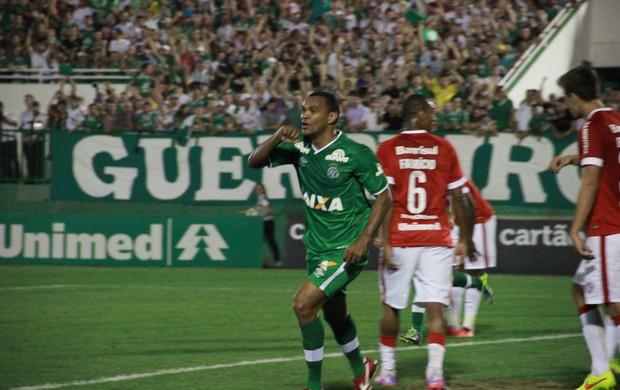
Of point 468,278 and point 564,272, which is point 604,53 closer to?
point 564,272

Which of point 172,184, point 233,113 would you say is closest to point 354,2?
point 233,113

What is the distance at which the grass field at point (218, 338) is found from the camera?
8.38 meters

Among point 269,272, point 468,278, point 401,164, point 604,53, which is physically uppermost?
point 604,53

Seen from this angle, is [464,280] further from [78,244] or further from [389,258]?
[78,244]

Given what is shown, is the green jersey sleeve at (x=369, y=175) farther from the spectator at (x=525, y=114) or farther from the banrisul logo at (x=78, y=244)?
the banrisul logo at (x=78, y=244)

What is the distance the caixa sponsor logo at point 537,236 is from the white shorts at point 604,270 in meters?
11.8

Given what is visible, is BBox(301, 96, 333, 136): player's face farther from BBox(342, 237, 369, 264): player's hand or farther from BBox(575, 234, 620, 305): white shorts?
BBox(575, 234, 620, 305): white shorts

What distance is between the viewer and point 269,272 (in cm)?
1892

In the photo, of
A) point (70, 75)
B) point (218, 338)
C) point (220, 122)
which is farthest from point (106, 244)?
point (218, 338)

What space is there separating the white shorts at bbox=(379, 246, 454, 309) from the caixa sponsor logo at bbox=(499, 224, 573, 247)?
11.3 meters

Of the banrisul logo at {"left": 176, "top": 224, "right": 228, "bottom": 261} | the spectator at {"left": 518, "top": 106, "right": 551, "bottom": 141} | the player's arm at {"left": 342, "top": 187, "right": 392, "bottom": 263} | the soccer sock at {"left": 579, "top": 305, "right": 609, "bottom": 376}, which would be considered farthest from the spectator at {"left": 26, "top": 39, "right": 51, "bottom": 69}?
the soccer sock at {"left": 579, "top": 305, "right": 609, "bottom": 376}

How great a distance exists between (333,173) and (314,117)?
435 millimetres

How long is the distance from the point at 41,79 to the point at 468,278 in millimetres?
18246

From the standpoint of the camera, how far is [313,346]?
7.17 meters
